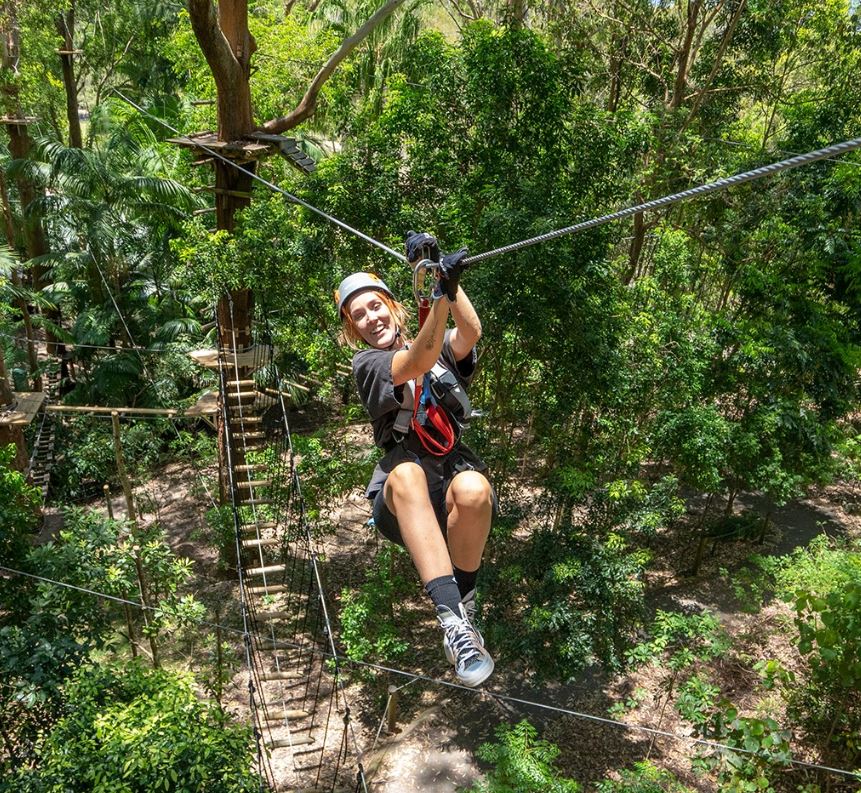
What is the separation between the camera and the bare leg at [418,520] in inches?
84.9

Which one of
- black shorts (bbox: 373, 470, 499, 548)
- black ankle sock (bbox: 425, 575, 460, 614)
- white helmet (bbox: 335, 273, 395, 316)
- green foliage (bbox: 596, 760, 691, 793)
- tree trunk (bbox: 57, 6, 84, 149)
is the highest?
tree trunk (bbox: 57, 6, 84, 149)

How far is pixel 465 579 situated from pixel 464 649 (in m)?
0.47

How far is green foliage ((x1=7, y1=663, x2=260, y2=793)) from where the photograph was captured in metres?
3.21

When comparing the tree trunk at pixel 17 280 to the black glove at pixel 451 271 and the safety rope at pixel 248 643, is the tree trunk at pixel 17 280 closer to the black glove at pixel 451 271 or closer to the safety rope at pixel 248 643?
the safety rope at pixel 248 643

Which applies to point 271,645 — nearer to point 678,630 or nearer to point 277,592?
point 277,592

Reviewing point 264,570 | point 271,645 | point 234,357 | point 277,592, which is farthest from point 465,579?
point 234,357

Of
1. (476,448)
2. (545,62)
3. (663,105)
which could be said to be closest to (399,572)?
(476,448)

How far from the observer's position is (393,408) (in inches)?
90.1

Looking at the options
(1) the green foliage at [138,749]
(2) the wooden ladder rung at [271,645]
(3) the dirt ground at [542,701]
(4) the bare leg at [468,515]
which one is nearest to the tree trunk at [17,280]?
(3) the dirt ground at [542,701]

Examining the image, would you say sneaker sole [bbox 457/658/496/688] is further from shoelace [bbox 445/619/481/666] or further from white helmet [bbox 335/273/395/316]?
white helmet [bbox 335/273/395/316]

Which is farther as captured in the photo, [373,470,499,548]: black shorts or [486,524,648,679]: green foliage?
[486,524,648,679]: green foliage

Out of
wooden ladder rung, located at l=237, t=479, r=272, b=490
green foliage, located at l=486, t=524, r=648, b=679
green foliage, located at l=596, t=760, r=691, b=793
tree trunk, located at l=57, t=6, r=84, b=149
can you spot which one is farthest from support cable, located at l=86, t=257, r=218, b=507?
green foliage, located at l=596, t=760, r=691, b=793

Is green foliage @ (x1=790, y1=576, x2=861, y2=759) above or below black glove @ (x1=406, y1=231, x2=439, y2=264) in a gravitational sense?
below

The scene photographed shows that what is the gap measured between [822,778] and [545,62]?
512 cm
